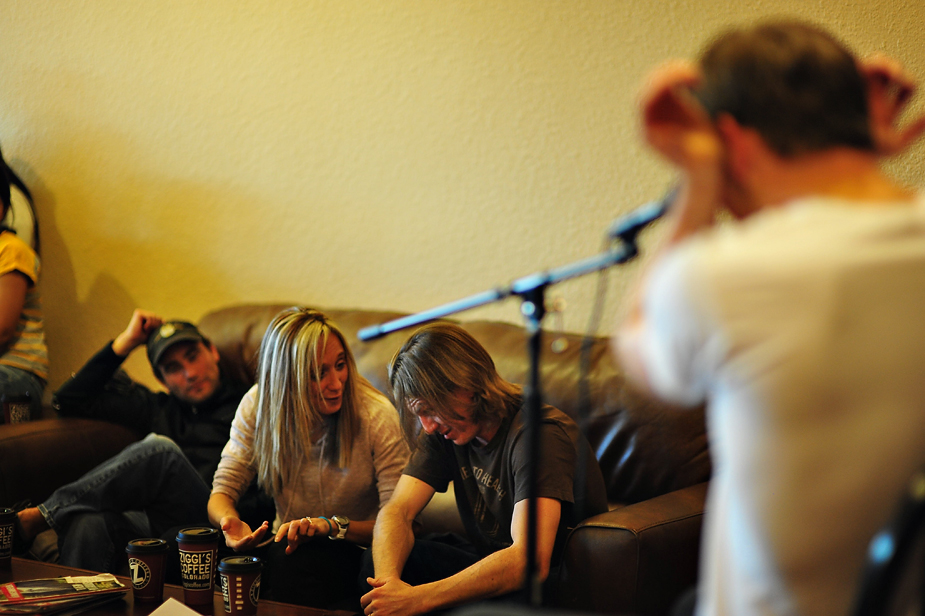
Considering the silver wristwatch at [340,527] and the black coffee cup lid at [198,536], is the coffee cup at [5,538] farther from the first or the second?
the silver wristwatch at [340,527]

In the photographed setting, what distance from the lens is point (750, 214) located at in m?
0.74

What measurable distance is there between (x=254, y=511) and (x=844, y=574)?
1776 millimetres

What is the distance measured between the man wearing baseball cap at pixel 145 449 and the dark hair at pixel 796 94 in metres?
1.82

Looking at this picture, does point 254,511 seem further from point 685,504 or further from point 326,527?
point 685,504

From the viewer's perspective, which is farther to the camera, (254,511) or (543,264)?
(543,264)

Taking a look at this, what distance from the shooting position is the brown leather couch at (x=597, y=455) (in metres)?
1.48

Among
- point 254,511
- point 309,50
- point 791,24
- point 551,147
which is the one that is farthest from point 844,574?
point 309,50

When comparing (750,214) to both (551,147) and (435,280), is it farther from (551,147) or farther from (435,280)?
(435,280)

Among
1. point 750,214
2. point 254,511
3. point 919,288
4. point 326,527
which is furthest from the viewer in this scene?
point 254,511

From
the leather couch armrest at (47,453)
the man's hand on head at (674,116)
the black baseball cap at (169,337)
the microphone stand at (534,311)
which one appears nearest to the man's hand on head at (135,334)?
the black baseball cap at (169,337)

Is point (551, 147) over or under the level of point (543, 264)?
over

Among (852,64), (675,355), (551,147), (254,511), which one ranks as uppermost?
(551,147)

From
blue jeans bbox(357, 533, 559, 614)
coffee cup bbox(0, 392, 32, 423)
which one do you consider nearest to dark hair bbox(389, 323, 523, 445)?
blue jeans bbox(357, 533, 559, 614)

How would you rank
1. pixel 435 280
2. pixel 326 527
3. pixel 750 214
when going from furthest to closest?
pixel 435 280 < pixel 326 527 < pixel 750 214
